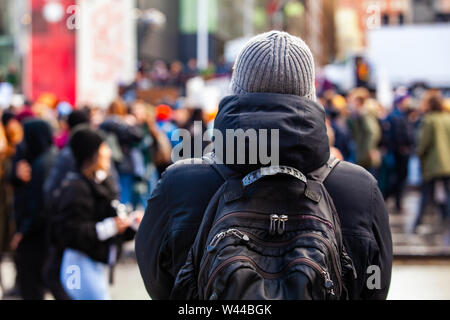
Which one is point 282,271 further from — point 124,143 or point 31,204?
point 124,143

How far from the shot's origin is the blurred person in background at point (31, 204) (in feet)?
22.2

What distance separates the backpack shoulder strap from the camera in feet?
7.58

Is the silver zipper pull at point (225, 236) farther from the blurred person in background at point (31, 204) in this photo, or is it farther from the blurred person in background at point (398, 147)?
the blurred person in background at point (398, 147)

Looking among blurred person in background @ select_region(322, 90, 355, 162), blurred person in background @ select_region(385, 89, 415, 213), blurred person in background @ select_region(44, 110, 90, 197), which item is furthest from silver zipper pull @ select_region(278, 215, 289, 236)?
blurred person in background @ select_region(385, 89, 415, 213)

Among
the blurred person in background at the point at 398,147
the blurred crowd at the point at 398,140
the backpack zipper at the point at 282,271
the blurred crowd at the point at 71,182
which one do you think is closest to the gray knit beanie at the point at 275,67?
the backpack zipper at the point at 282,271

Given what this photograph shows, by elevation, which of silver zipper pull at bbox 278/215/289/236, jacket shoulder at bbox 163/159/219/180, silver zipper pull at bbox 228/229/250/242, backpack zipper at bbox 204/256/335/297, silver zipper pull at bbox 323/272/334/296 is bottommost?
silver zipper pull at bbox 323/272/334/296

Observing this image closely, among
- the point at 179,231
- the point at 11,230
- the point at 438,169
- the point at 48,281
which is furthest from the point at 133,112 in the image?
the point at 179,231

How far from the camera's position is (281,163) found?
2.25 meters

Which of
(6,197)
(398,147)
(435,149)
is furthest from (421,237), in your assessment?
(6,197)

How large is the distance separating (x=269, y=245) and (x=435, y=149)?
957cm

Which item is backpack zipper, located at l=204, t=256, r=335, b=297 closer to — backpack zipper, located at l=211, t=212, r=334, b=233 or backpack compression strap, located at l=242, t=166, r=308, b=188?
backpack zipper, located at l=211, t=212, r=334, b=233

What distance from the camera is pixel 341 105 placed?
13.5 m

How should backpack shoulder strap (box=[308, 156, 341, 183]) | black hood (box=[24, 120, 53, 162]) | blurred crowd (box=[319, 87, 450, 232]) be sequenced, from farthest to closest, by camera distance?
blurred crowd (box=[319, 87, 450, 232])
black hood (box=[24, 120, 53, 162])
backpack shoulder strap (box=[308, 156, 341, 183])

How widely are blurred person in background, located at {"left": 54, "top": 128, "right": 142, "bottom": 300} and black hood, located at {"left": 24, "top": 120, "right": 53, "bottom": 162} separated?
2.11 m
